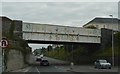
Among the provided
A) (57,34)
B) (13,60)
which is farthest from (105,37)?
(13,60)

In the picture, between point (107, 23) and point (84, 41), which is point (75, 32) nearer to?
point (84, 41)

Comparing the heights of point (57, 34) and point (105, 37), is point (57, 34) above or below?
above

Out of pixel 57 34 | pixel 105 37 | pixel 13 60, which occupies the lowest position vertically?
pixel 13 60

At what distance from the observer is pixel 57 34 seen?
66.6m

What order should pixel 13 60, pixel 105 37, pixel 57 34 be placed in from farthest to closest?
1. pixel 105 37
2. pixel 57 34
3. pixel 13 60

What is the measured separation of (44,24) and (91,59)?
22.4 meters

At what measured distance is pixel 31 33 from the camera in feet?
205

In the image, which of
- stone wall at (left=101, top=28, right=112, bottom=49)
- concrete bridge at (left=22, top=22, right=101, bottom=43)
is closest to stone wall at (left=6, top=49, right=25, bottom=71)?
concrete bridge at (left=22, top=22, right=101, bottom=43)

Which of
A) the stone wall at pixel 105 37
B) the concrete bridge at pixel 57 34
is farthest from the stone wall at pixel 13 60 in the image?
the stone wall at pixel 105 37

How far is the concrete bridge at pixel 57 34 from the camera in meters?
62.4

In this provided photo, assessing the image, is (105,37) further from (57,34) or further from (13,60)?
(13,60)

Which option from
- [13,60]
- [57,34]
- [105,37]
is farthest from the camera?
[105,37]

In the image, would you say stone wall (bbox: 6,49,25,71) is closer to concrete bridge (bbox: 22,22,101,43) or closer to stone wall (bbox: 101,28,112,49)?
concrete bridge (bbox: 22,22,101,43)

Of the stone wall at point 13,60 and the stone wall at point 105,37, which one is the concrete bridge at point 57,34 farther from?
the stone wall at point 13,60
